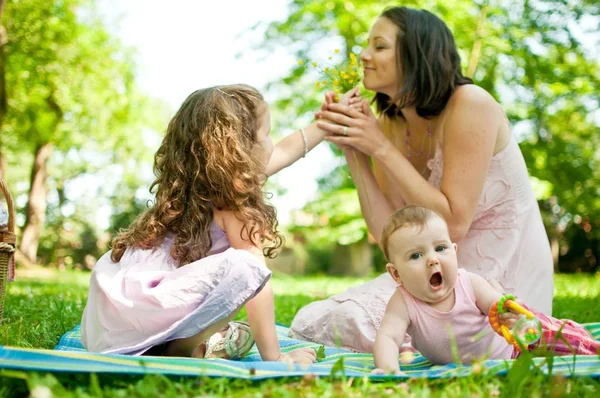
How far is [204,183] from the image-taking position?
9.49 ft

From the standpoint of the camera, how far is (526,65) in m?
13.1

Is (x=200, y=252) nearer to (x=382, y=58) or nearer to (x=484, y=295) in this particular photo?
(x=484, y=295)

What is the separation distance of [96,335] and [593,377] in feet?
6.17

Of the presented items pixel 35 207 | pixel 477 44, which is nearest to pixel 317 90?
pixel 477 44

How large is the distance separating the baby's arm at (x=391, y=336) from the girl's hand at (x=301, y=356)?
13.4 inches

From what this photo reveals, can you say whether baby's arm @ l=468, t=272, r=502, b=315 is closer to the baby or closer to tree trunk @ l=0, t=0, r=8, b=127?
the baby

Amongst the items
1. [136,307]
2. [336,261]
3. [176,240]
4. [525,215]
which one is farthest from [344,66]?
[336,261]

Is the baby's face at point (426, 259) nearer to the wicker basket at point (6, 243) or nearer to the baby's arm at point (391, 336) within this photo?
the baby's arm at point (391, 336)

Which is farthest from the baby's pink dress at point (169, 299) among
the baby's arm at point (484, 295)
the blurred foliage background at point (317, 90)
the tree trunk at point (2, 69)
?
the tree trunk at point (2, 69)

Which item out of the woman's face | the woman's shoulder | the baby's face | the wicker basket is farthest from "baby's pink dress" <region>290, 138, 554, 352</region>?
the wicker basket

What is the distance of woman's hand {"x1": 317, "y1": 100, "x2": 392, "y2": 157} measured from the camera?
3510mm

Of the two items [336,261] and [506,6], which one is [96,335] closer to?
[506,6]

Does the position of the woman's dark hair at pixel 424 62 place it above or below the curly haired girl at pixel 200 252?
above

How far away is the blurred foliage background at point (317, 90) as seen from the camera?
1232 cm
